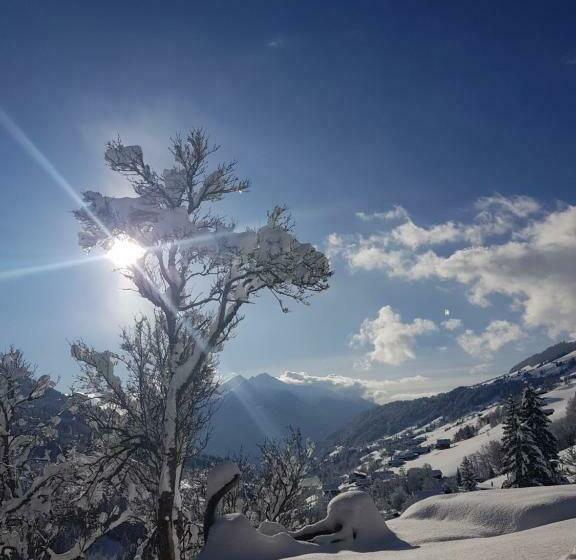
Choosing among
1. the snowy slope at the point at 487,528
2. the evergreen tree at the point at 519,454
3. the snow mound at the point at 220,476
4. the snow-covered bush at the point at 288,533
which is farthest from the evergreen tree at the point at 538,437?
the snow mound at the point at 220,476

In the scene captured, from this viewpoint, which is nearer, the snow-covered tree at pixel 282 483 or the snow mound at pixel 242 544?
the snow mound at pixel 242 544

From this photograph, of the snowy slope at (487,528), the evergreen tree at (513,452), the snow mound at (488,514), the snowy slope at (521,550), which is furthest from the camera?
the evergreen tree at (513,452)

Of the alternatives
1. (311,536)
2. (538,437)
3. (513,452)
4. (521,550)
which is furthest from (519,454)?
(521,550)

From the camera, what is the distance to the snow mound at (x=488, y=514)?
8984mm

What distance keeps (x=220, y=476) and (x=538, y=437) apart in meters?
35.4

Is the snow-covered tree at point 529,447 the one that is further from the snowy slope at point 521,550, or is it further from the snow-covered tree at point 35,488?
the snowy slope at point 521,550

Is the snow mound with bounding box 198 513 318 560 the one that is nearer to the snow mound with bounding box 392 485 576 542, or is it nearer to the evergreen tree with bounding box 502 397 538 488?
the snow mound with bounding box 392 485 576 542

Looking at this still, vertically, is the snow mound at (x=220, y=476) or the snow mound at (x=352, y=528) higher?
the snow mound at (x=220, y=476)

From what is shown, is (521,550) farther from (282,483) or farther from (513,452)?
(513,452)

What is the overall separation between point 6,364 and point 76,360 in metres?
7.12

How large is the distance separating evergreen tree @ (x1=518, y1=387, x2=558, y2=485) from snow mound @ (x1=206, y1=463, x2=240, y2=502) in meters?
33.4

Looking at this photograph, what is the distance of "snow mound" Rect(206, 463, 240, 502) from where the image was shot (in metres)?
9.31

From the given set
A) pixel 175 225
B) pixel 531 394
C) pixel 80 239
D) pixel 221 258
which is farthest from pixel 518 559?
pixel 531 394

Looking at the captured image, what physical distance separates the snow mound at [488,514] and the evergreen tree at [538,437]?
27442mm
